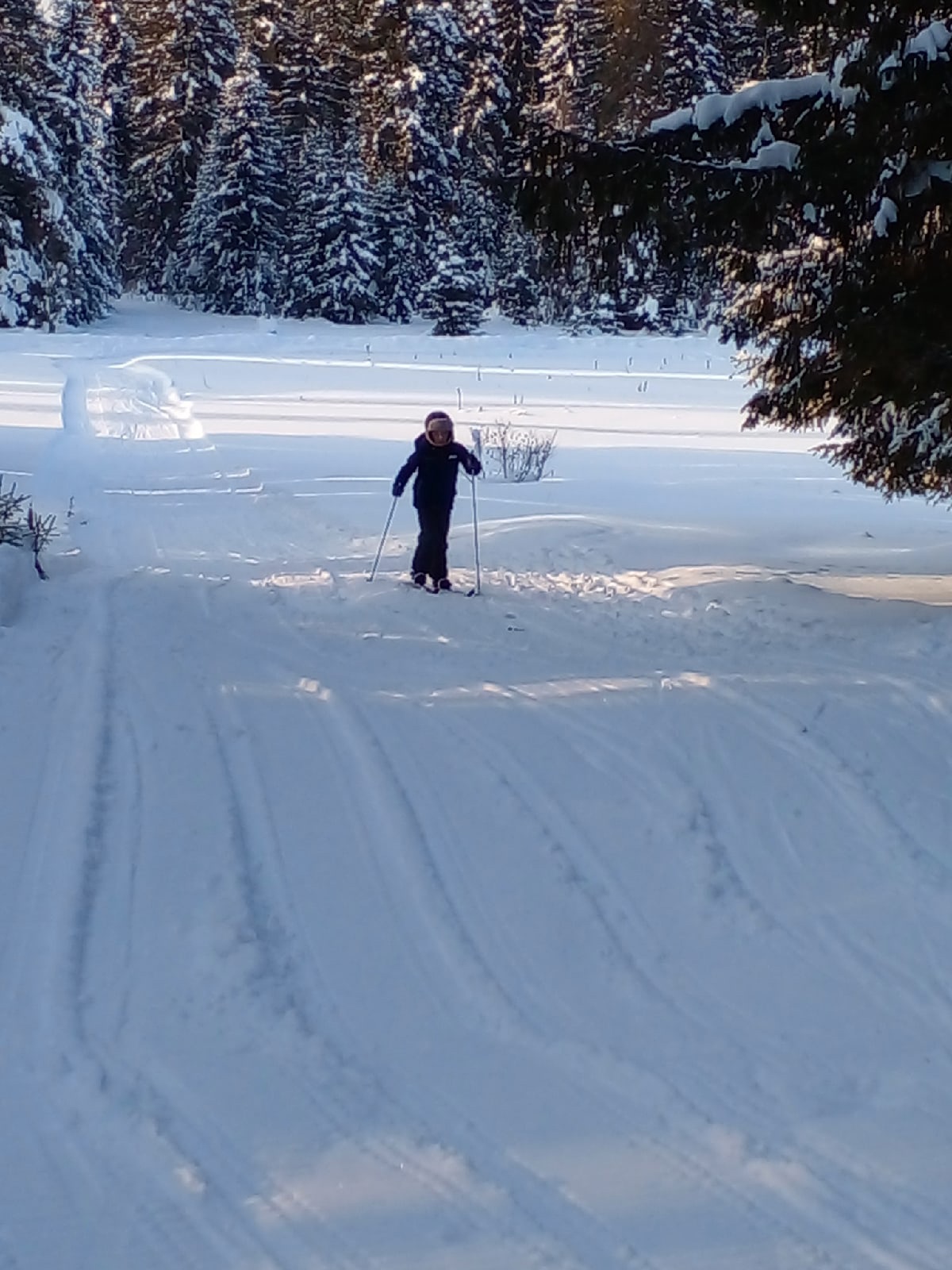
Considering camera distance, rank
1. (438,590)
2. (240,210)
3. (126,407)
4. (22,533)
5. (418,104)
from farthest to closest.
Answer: (240,210) < (418,104) < (126,407) < (22,533) < (438,590)

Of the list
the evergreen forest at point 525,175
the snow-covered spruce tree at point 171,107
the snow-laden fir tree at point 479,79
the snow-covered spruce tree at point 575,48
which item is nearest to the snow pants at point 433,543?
the evergreen forest at point 525,175

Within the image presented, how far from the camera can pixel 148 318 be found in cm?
5600

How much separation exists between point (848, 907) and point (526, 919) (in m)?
1.26

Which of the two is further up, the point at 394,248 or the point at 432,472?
the point at 394,248

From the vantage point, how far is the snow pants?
1112 cm

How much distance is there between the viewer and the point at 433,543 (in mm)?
11117

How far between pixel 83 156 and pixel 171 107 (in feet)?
31.5

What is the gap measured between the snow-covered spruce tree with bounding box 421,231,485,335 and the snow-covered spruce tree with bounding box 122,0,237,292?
1732 centimetres

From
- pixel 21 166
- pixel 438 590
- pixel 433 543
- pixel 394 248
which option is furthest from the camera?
pixel 394 248

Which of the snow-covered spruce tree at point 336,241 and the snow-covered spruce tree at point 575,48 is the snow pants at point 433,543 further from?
the snow-covered spruce tree at point 336,241

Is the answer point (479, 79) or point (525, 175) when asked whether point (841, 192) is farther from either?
point (479, 79)

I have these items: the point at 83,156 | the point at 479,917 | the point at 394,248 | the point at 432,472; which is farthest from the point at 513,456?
the point at 83,156

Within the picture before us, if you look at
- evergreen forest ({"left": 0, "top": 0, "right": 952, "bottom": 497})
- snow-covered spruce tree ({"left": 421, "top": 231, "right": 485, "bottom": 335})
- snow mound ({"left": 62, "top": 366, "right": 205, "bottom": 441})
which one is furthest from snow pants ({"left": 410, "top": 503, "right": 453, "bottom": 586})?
snow-covered spruce tree ({"left": 421, "top": 231, "right": 485, "bottom": 335})

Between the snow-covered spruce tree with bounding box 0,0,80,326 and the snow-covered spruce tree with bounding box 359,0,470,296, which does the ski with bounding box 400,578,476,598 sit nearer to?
the snow-covered spruce tree with bounding box 0,0,80,326
